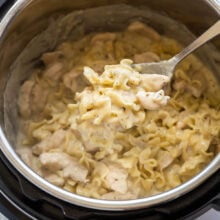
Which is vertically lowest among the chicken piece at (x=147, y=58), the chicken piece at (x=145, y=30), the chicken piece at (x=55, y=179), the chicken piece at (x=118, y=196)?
the chicken piece at (x=118, y=196)

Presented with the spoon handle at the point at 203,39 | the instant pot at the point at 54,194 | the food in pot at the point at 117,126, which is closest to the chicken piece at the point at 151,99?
the food in pot at the point at 117,126

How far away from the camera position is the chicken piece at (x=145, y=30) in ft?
4.82

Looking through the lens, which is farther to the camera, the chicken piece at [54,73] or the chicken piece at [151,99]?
the chicken piece at [54,73]

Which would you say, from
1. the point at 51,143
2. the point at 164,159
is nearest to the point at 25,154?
the point at 51,143

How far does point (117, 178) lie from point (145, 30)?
0.44m

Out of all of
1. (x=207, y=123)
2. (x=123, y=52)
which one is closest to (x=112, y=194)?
(x=207, y=123)

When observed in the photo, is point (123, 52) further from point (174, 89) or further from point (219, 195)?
point (219, 195)

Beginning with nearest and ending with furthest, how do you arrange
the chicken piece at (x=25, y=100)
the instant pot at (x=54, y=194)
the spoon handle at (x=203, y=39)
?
the instant pot at (x=54, y=194) → the spoon handle at (x=203, y=39) → the chicken piece at (x=25, y=100)

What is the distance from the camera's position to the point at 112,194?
1.24 meters

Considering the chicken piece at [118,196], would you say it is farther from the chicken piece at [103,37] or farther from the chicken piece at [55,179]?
the chicken piece at [103,37]

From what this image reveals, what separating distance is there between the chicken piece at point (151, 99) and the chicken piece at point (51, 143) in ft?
0.71

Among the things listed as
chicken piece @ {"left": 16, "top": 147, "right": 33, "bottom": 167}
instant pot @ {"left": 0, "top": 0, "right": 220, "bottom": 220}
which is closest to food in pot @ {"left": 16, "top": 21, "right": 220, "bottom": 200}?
chicken piece @ {"left": 16, "top": 147, "right": 33, "bottom": 167}

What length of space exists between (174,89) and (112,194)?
1.10ft

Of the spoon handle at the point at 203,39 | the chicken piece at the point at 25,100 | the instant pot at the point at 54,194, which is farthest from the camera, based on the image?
the chicken piece at the point at 25,100
